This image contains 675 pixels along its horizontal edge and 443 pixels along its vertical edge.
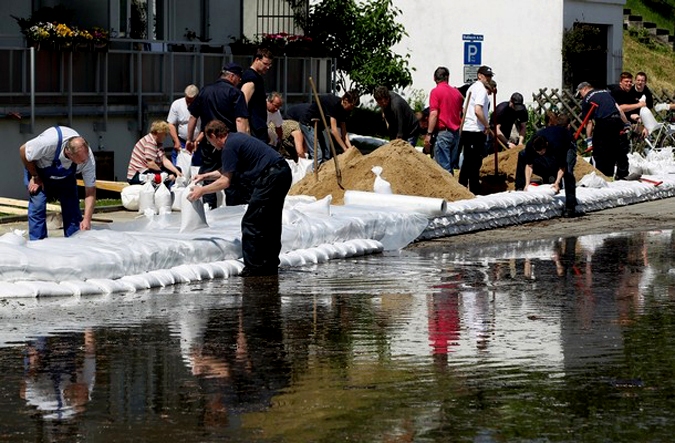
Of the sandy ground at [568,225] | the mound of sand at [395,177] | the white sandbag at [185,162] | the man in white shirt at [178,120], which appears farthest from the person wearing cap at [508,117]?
the white sandbag at [185,162]

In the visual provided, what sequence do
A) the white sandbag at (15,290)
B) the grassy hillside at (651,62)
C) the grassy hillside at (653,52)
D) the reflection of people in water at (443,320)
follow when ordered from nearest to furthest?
the reflection of people in water at (443,320) < the white sandbag at (15,290) < the grassy hillside at (651,62) < the grassy hillside at (653,52)

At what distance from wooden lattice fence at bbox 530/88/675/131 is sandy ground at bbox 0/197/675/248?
1097 cm

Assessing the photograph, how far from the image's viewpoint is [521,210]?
63.6 feet

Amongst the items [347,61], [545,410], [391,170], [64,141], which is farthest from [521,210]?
[347,61]

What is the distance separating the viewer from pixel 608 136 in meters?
23.9

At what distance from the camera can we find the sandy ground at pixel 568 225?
1762 centimetres

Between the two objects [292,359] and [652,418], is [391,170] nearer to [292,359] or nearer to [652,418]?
[292,359]

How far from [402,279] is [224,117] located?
3.84 metres

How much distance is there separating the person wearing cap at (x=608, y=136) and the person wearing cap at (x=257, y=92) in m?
7.92

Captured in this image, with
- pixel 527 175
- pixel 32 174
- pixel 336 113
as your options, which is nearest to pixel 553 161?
pixel 527 175

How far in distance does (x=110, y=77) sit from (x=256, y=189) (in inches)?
392

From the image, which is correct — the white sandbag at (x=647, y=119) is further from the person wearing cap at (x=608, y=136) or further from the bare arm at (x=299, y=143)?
the bare arm at (x=299, y=143)

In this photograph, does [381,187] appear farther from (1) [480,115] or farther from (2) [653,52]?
(2) [653,52]

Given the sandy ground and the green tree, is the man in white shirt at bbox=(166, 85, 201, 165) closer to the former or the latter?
the sandy ground
